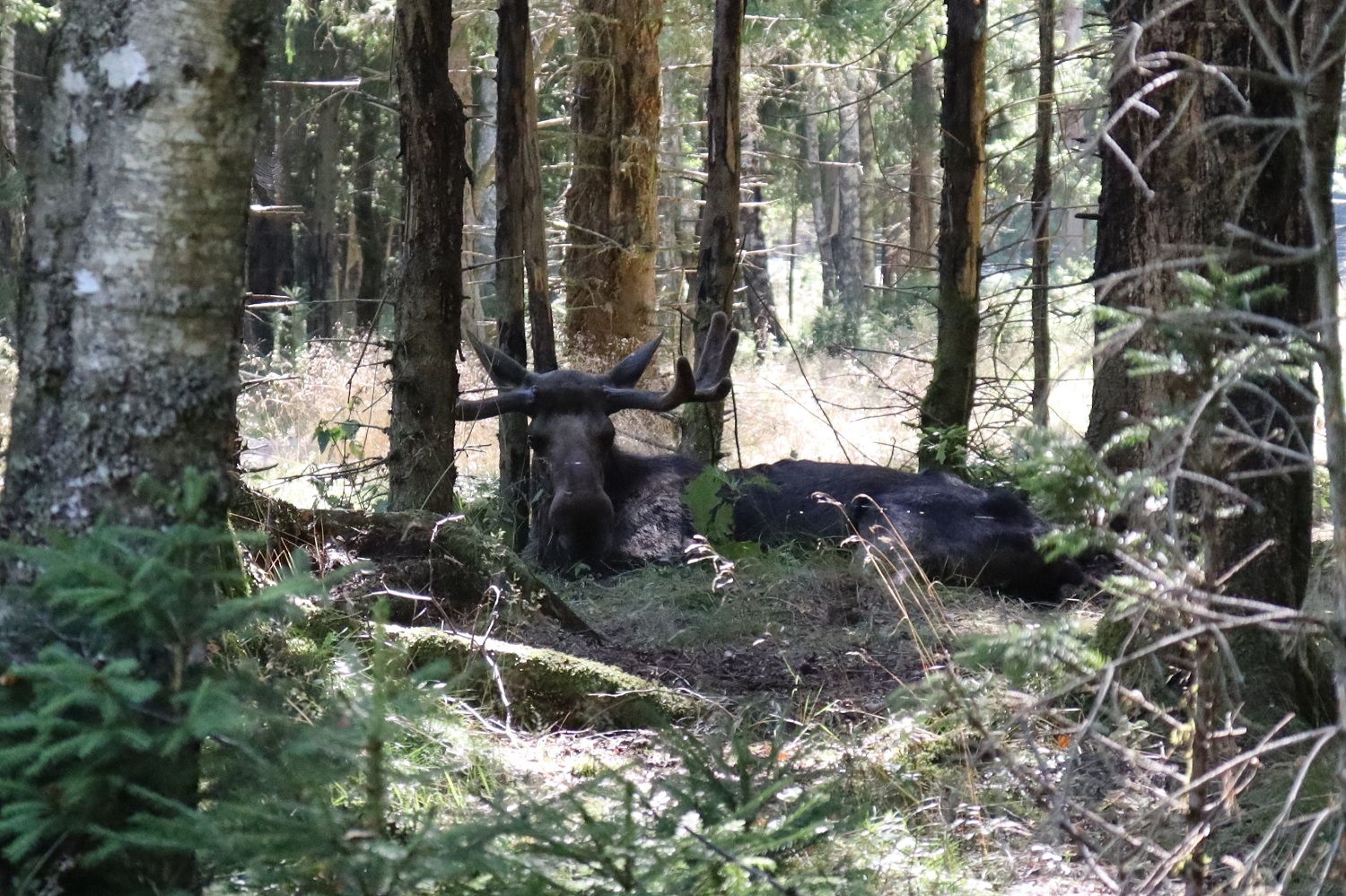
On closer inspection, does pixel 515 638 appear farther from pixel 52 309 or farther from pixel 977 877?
pixel 52 309

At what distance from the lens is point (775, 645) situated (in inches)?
259

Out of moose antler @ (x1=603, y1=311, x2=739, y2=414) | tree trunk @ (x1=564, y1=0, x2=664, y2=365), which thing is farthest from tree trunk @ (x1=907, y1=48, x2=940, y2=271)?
moose antler @ (x1=603, y1=311, x2=739, y2=414)

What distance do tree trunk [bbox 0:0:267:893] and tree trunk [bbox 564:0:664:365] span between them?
399 inches

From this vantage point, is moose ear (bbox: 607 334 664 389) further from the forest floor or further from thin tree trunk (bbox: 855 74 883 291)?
thin tree trunk (bbox: 855 74 883 291)

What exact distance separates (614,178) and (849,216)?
900 inches

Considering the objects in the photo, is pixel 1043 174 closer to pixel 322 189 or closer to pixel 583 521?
pixel 583 521

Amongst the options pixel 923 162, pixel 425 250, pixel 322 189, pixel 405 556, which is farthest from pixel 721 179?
pixel 322 189

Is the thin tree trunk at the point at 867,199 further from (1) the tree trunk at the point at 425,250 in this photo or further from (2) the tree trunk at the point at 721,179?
(1) the tree trunk at the point at 425,250

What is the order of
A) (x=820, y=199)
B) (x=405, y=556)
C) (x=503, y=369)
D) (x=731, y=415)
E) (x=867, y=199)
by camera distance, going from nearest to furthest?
(x=405, y=556) < (x=503, y=369) < (x=731, y=415) < (x=867, y=199) < (x=820, y=199)

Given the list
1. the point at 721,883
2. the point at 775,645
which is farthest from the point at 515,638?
the point at 721,883

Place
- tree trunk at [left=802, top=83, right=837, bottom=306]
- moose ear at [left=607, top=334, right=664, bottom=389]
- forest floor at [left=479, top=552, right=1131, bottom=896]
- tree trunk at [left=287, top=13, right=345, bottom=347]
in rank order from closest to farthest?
1. forest floor at [left=479, top=552, right=1131, bottom=896]
2. moose ear at [left=607, top=334, right=664, bottom=389]
3. tree trunk at [left=287, top=13, right=345, bottom=347]
4. tree trunk at [left=802, top=83, right=837, bottom=306]

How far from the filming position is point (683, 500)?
32.1 feet

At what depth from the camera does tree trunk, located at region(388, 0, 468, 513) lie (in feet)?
23.7

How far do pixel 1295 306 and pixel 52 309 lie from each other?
4.19m
